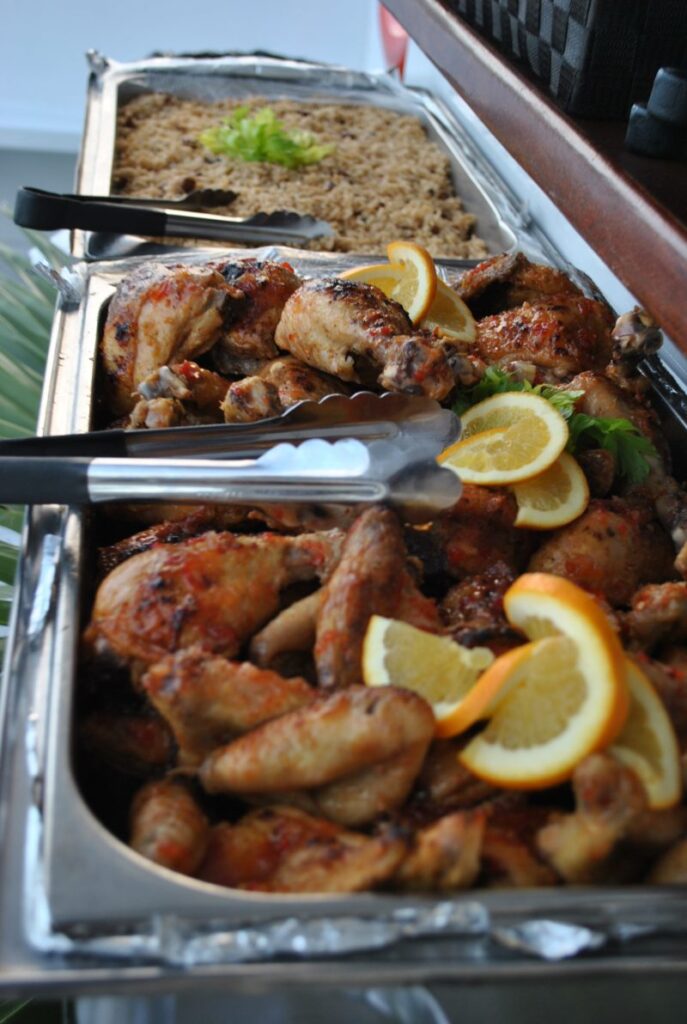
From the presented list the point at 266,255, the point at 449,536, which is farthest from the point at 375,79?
the point at 449,536

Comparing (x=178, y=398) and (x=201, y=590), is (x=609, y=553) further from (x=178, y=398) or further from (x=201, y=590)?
(x=178, y=398)

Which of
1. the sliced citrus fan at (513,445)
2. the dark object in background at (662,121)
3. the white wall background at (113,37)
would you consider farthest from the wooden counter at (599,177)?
the white wall background at (113,37)

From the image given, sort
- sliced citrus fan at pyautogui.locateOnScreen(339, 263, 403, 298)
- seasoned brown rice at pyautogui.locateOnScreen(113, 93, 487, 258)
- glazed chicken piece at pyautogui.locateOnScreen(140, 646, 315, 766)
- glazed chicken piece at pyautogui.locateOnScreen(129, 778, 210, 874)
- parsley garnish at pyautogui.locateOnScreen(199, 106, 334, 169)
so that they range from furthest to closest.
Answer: parsley garnish at pyautogui.locateOnScreen(199, 106, 334, 169), seasoned brown rice at pyautogui.locateOnScreen(113, 93, 487, 258), sliced citrus fan at pyautogui.locateOnScreen(339, 263, 403, 298), glazed chicken piece at pyautogui.locateOnScreen(140, 646, 315, 766), glazed chicken piece at pyautogui.locateOnScreen(129, 778, 210, 874)

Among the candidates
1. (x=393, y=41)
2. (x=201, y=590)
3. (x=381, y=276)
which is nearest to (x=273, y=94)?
(x=393, y=41)

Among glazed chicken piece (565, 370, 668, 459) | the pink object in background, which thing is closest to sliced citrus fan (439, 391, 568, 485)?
glazed chicken piece (565, 370, 668, 459)

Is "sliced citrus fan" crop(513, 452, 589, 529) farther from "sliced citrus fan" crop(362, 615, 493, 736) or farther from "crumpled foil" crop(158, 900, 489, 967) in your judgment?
"crumpled foil" crop(158, 900, 489, 967)

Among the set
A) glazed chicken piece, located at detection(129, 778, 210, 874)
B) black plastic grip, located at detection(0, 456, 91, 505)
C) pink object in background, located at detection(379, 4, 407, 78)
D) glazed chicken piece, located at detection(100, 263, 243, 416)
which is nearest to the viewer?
glazed chicken piece, located at detection(129, 778, 210, 874)
